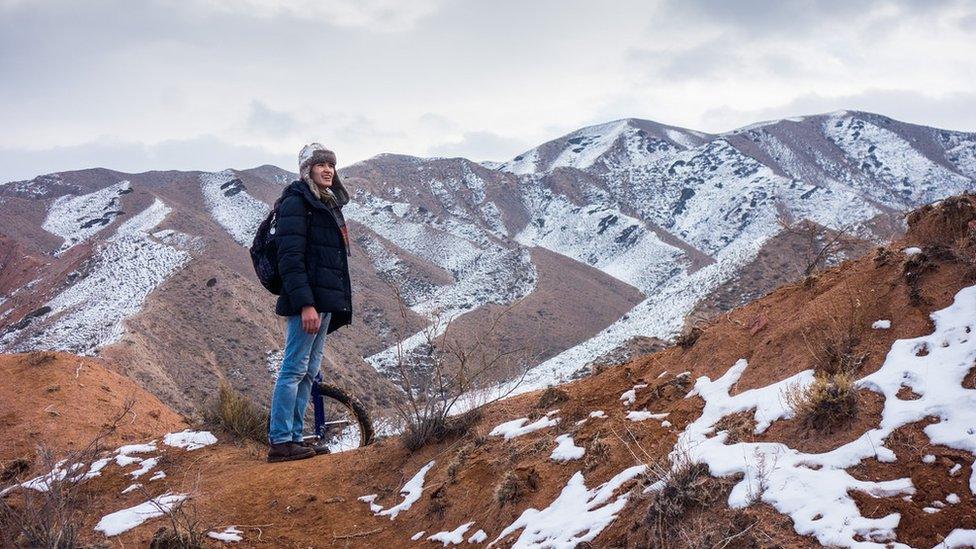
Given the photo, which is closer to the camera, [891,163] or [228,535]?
[228,535]

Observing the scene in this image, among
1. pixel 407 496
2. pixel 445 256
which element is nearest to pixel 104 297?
pixel 407 496

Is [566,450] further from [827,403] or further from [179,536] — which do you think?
[179,536]

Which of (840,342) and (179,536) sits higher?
(840,342)

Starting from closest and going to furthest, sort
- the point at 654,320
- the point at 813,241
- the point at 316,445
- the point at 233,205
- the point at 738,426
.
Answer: the point at 738,426
the point at 316,445
the point at 813,241
the point at 654,320
the point at 233,205

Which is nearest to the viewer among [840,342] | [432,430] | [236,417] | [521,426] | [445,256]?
[840,342]

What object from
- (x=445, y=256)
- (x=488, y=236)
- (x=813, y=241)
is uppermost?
(x=488, y=236)

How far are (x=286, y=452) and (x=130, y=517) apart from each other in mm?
1123

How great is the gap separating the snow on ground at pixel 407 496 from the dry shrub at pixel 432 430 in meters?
0.31

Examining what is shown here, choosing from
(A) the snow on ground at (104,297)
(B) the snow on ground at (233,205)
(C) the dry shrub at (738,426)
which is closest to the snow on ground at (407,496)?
(C) the dry shrub at (738,426)

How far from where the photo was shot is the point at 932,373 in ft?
9.21

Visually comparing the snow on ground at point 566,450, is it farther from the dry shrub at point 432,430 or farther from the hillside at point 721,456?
the dry shrub at point 432,430

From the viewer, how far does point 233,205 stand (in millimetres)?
54562

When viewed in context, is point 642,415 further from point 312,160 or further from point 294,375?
point 312,160

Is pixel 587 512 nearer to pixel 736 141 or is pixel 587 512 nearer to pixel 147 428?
pixel 147 428
